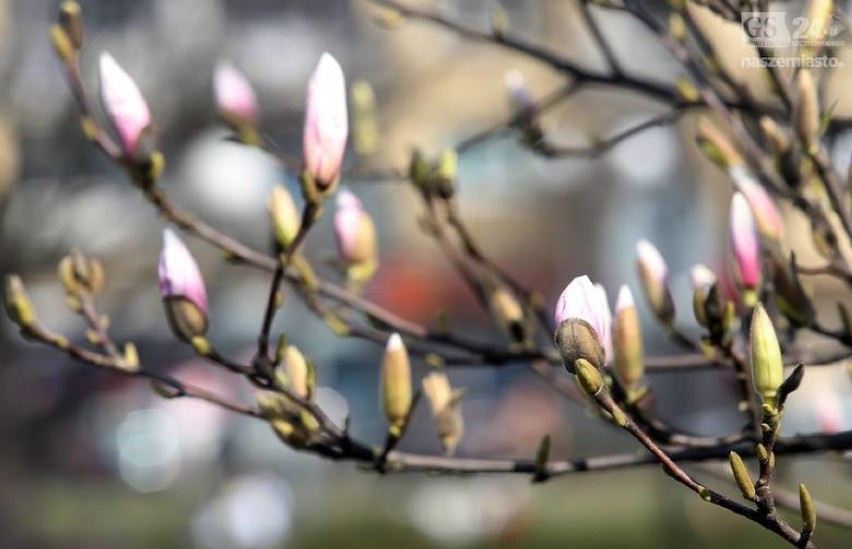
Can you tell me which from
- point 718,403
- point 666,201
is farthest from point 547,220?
point 718,403

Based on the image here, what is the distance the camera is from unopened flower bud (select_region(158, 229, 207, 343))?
1.58m

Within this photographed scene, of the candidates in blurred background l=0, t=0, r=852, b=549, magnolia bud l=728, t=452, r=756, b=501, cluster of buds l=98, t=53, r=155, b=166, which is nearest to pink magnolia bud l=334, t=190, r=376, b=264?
cluster of buds l=98, t=53, r=155, b=166

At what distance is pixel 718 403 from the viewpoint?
51.4ft

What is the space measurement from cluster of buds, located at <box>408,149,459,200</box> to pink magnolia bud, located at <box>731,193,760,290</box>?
0.46 meters

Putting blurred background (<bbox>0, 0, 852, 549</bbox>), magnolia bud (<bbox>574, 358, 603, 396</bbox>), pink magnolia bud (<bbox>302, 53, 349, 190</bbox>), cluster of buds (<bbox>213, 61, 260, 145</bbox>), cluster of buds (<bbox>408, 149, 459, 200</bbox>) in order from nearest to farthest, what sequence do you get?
magnolia bud (<bbox>574, 358, 603, 396</bbox>) → pink magnolia bud (<bbox>302, 53, 349, 190</bbox>) → cluster of buds (<bbox>408, 149, 459, 200</bbox>) → cluster of buds (<bbox>213, 61, 260, 145</bbox>) → blurred background (<bbox>0, 0, 852, 549</bbox>)

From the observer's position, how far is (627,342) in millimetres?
1547

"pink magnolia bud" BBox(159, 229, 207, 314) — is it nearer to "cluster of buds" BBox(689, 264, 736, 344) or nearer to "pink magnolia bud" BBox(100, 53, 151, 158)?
"pink magnolia bud" BBox(100, 53, 151, 158)

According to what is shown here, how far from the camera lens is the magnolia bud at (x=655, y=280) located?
68.9 inches

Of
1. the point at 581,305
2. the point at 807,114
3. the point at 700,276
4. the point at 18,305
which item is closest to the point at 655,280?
the point at 700,276

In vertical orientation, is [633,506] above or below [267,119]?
below

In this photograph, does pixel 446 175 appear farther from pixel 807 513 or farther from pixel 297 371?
pixel 807 513

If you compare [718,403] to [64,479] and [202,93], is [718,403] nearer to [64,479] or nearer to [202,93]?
[64,479]

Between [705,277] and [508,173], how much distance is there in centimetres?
1610

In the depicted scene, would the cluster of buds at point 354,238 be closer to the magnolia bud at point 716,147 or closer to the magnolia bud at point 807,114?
the magnolia bud at point 716,147
